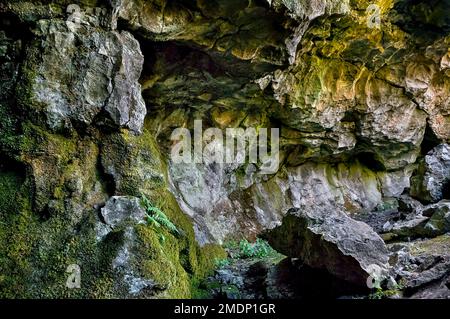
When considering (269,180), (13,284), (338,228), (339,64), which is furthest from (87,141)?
(269,180)

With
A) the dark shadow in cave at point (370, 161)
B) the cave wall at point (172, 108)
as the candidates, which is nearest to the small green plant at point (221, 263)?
the cave wall at point (172, 108)

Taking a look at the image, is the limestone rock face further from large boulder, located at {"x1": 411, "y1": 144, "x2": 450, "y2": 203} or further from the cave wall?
large boulder, located at {"x1": 411, "y1": 144, "x2": 450, "y2": 203}

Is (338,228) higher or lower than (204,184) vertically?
lower

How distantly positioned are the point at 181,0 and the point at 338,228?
4.85 metres

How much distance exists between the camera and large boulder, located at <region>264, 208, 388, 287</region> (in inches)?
246

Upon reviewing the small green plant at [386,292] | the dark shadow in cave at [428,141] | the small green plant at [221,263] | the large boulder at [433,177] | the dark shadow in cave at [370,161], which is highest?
the dark shadow in cave at [428,141]

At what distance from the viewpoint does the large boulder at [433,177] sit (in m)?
13.7

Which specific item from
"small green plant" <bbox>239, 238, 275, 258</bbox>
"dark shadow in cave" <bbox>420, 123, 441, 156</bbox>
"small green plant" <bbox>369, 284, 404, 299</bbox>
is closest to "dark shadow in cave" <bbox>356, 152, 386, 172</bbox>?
"dark shadow in cave" <bbox>420, 123, 441, 156</bbox>

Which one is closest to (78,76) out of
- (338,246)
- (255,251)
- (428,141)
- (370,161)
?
(338,246)

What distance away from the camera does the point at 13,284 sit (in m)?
5.14

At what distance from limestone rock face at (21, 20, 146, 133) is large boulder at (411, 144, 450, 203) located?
10.7 metres

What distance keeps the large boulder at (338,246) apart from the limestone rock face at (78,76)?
348 cm

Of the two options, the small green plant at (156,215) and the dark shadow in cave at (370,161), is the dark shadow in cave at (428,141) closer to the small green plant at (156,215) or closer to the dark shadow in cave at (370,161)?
the dark shadow in cave at (370,161)

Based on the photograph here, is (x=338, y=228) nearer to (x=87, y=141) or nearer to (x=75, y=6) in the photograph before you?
(x=87, y=141)
